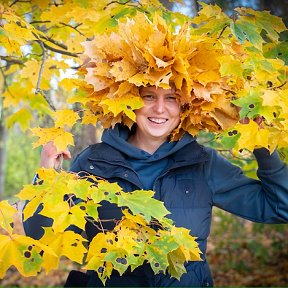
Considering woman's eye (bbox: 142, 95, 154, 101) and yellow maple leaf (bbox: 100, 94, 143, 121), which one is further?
woman's eye (bbox: 142, 95, 154, 101)

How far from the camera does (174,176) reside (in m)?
2.51

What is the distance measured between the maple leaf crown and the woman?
0.11 meters

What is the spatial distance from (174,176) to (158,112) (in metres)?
0.34

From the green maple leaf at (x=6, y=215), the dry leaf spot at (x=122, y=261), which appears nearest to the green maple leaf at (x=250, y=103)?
the dry leaf spot at (x=122, y=261)

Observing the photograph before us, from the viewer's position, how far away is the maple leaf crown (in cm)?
223

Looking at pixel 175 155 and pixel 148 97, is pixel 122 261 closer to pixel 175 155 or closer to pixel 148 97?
pixel 175 155

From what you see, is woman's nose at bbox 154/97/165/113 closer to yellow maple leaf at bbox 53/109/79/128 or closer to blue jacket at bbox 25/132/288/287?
blue jacket at bbox 25/132/288/287

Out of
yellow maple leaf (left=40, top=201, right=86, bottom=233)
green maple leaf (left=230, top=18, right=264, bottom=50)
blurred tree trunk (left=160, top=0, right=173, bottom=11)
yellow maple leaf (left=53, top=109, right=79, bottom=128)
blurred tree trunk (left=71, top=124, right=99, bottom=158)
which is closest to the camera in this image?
yellow maple leaf (left=40, top=201, right=86, bottom=233)

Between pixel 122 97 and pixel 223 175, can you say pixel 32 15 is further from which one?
pixel 223 175

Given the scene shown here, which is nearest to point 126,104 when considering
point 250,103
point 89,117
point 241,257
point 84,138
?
point 89,117

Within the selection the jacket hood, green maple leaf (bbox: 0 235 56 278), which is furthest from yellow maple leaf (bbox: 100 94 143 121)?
green maple leaf (bbox: 0 235 56 278)

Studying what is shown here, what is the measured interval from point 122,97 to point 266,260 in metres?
4.76

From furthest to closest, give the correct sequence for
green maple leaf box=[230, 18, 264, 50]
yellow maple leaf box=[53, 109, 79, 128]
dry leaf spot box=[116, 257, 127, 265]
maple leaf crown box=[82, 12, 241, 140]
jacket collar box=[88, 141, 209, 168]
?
jacket collar box=[88, 141, 209, 168] → yellow maple leaf box=[53, 109, 79, 128] → maple leaf crown box=[82, 12, 241, 140] → green maple leaf box=[230, 18, 264, 50] → dry leaf spot box=[116, 257, 127, 265]

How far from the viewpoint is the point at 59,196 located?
1.84 meters
